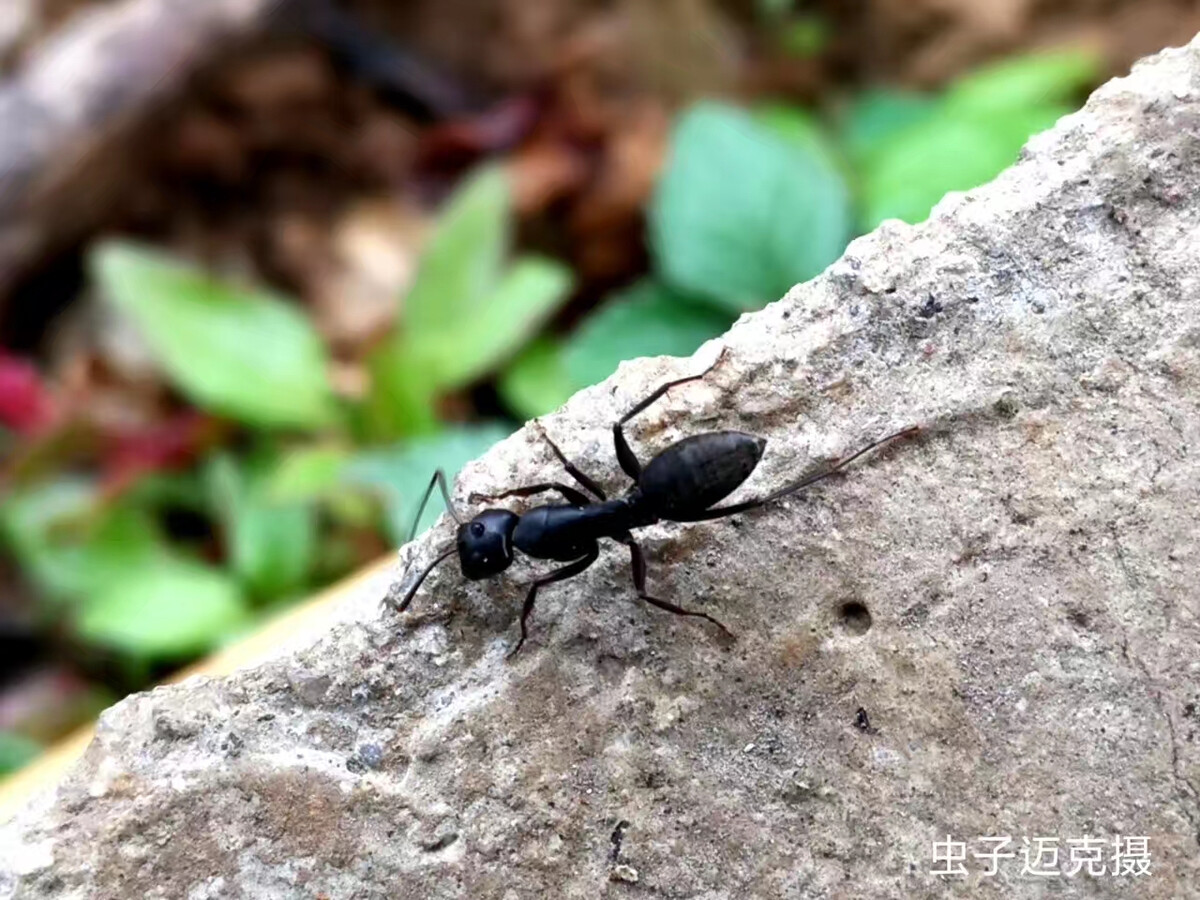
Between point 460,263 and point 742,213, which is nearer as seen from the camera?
point 742,213

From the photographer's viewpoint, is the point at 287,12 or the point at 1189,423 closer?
the point at 1189,423

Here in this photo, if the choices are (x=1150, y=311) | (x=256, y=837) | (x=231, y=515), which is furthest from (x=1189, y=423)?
(x=231, y=515)

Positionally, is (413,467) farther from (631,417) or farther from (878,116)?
(878,116)

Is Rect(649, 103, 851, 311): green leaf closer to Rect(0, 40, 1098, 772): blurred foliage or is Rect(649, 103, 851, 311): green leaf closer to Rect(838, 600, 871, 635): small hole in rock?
Rect(0, 40, 1098, 772): blurred foliage

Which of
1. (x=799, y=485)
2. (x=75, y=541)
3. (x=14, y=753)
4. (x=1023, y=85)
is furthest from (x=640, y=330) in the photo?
(x=14, y=753)

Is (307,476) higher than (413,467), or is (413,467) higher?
(307,476)

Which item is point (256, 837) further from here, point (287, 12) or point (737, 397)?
point (287, 12)

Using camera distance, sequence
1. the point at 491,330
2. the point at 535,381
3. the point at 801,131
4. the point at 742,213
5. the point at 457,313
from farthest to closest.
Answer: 1. the point at 801,131
2. the point at 535,381
3. the point at 457,313
4. the point at 491,330
5. the point at 742,213
